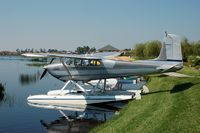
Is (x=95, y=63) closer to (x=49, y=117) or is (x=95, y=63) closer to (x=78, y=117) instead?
(x=78, y=117)

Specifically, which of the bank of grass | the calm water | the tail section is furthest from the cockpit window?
the bank of grass

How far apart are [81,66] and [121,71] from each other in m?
2.57

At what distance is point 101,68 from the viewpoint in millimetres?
21266

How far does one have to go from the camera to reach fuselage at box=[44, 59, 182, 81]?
787 inches

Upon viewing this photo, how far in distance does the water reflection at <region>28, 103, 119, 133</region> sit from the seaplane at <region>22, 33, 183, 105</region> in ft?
1.52

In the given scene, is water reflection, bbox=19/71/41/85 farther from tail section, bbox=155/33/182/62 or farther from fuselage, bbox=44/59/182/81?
tail section, bbox=155/33/182/62

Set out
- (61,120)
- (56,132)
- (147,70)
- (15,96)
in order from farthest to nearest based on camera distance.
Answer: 1. (15,96)
2. (147,70)
3. (61,120)
4. (56,132)

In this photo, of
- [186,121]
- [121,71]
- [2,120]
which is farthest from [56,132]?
[121,71]

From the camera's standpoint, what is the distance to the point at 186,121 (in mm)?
11086

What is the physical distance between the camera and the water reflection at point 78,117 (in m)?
15.2

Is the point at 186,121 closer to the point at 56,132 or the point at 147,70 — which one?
the point at 56,132

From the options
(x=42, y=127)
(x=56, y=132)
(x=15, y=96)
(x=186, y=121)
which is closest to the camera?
(x=186, y=121)

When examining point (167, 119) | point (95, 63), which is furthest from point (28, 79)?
point (167, 119)

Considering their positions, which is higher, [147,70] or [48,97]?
[147,70]
